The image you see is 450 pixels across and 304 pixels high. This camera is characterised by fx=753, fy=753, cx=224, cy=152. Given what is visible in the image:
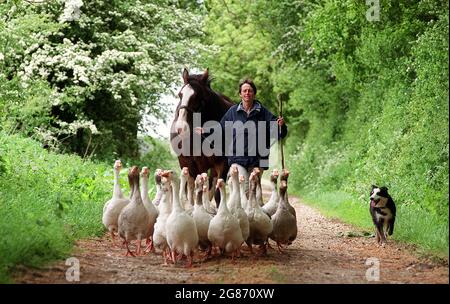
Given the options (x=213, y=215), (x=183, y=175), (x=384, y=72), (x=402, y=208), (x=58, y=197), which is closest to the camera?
(x=213, y=215)

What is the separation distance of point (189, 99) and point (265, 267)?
3.95 meters

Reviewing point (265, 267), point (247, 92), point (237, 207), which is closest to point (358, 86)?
point (247, 92)

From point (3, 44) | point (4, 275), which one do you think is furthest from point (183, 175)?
point (3, 44)

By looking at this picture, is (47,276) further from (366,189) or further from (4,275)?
(366,189)

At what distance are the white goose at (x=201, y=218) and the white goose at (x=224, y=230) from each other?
0.19 m

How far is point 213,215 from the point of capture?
926 cm

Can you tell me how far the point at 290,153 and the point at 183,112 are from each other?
77.9ft

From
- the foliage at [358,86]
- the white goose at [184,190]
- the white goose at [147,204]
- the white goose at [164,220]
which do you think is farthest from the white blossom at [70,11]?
the white goose at [164,220]

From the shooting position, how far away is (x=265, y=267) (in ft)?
27.5

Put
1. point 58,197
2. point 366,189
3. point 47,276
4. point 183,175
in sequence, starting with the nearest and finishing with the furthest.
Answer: point 47,276 → point 183,175 → point 58,197 → point 366,189
